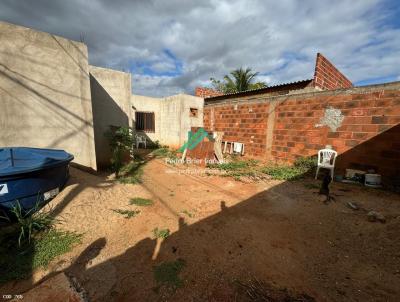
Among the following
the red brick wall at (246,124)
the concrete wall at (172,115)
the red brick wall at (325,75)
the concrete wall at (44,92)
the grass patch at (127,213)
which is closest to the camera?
the grass patch at (127,213)

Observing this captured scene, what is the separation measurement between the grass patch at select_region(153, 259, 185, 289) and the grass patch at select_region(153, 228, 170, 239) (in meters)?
0.58

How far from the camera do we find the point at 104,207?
3.54 m

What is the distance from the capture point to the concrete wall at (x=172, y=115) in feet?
33.6

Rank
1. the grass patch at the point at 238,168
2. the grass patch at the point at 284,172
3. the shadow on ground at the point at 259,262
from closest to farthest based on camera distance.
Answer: the shadow on ground at the point at 259,262 < the grass patch at the point at 284,172 < the grass patch at the point at 238,168

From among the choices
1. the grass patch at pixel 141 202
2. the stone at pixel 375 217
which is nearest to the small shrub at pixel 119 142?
→ the grass patch at pixel 141 202

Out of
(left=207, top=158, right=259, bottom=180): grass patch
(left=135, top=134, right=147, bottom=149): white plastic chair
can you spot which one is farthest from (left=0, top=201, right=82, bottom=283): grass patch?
(left=135, top=134, right=147, bottom=149): white plastic chair

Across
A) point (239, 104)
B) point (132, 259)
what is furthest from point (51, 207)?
point (239, 104)

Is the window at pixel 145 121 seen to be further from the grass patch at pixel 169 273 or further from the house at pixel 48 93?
the grass patch at pixel 169 273

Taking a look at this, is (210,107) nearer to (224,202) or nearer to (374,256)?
(224,202)

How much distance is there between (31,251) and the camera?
2.38 metres

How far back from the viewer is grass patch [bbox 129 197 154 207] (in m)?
3.89

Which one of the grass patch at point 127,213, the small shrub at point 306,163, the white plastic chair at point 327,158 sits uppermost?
the white plastic chair at point 327,158

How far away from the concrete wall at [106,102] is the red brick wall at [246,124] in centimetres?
483

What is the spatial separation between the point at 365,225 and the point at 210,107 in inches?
340
